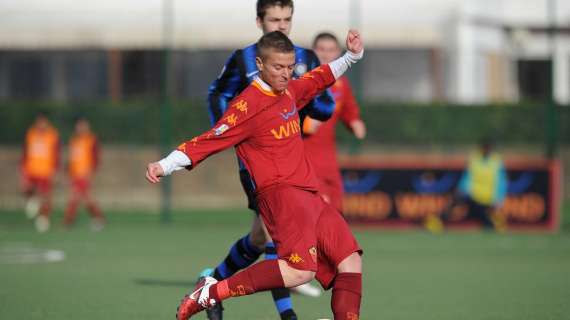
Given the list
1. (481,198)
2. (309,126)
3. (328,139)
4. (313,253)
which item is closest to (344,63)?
(313,253)

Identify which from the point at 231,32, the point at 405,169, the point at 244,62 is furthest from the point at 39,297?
the point at 231,32

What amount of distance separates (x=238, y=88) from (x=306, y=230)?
142 cm

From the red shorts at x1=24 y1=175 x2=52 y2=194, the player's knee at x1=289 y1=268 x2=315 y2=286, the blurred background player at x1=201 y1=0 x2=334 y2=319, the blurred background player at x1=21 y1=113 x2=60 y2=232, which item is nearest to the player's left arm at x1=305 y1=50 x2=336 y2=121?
the blurred background player at x1=201 y1=0 x2=334 y2=319

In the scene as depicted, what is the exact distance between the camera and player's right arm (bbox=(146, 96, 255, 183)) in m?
6.82

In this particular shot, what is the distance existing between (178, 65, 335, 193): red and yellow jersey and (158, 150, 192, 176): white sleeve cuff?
0.03 meters

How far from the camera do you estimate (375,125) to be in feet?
66.6

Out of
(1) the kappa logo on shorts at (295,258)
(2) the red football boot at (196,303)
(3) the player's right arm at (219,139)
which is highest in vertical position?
(3) the player's right arm at (219,139)

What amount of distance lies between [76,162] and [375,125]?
202 inches

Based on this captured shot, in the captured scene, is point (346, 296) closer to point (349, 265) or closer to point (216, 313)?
point (349, 265)

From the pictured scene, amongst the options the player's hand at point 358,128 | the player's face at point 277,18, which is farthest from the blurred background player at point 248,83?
the player's hand at point 358,128

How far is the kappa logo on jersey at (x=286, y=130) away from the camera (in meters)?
6.94

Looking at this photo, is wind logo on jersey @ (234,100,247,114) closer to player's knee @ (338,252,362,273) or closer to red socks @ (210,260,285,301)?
red socks @ (210,260,285,301)

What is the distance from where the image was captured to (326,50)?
9.82 metres

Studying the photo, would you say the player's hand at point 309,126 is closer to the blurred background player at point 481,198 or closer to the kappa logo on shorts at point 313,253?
the kappa logo on shorts at point 313,253
